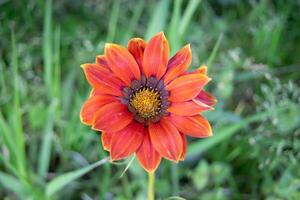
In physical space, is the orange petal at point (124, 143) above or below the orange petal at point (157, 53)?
below

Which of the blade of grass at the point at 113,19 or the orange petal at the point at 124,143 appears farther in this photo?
the blade of grass at the point at 113,19

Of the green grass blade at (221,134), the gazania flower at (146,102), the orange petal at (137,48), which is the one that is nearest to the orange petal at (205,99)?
the gazania flower at (146,102)

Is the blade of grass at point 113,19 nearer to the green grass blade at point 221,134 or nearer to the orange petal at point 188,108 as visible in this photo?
the green grass blade at point 221,134

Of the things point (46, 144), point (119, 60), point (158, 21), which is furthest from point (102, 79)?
point (158, 21)

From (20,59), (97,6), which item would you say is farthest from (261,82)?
(20,59)

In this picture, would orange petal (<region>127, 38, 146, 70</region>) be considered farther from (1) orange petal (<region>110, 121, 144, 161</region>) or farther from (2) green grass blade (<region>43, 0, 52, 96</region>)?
(2) green grass blade (<region>43, 0, 52, 96</region>)

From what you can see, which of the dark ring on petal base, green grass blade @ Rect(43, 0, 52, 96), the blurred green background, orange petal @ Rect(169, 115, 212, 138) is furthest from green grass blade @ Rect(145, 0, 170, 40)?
orange petal @ Rect(169, 115, 212, 138)
